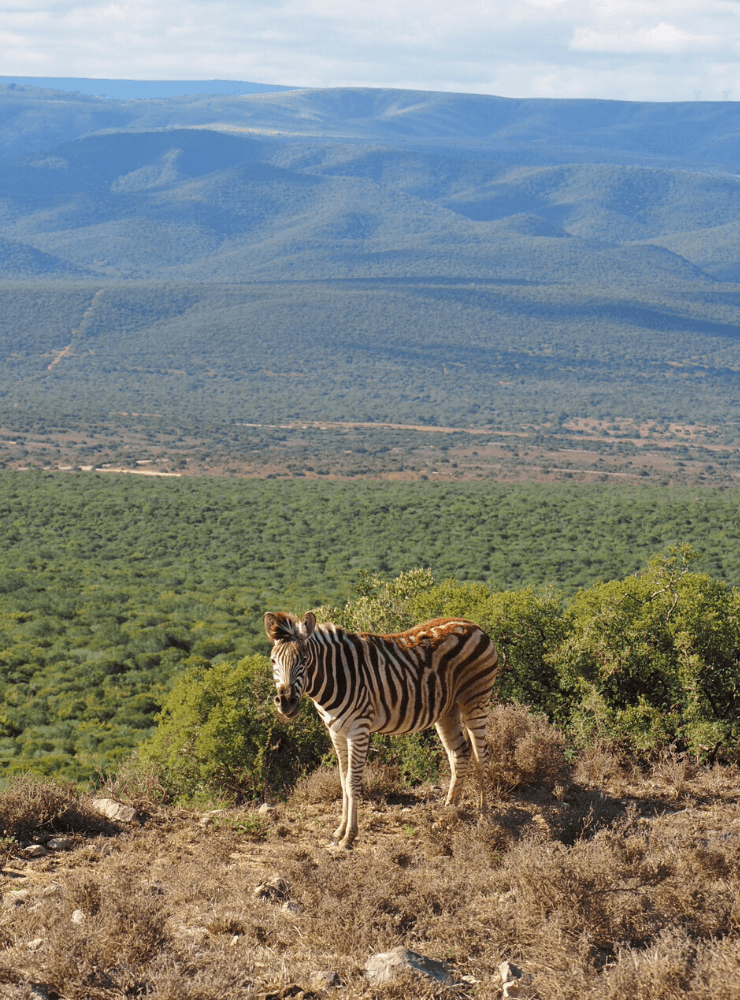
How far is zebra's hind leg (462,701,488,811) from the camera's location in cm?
797

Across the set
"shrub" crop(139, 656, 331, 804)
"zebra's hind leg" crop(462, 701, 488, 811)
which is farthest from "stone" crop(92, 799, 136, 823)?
"zebra's hind leg" crop(462, 701, 488, 811)

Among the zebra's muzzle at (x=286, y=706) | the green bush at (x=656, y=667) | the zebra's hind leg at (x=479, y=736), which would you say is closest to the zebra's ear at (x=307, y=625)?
the zebra's muzzle at (x=286, y=706)

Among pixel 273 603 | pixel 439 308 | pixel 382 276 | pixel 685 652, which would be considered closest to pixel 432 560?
pixel 273 603

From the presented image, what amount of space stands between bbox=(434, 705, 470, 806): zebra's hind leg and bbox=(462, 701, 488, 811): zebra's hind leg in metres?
0.09

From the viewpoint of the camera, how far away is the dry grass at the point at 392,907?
17.3 ft

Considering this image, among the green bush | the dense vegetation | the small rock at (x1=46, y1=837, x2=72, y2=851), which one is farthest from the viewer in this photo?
the dense vegetation

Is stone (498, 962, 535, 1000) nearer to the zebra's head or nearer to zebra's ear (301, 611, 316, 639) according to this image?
the zebra's head

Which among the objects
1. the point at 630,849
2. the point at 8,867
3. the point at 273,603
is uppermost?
the point at 630,849

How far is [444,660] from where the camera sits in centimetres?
783

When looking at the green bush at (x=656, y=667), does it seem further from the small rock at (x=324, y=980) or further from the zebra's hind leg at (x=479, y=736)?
the small rock at (x=324, y=980)

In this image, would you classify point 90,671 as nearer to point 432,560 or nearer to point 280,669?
point 280,669

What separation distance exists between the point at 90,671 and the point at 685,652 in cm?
1712

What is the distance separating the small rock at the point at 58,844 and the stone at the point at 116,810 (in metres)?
0.58

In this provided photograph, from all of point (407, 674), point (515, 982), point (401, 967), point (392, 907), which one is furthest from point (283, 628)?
point (515, 982)
